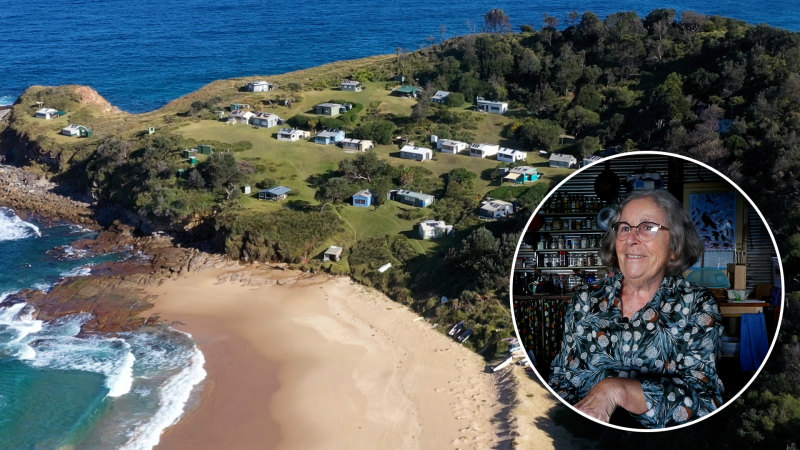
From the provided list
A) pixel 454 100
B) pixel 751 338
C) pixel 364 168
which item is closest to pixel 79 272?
pixel 364 168

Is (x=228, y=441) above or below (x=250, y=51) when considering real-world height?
below

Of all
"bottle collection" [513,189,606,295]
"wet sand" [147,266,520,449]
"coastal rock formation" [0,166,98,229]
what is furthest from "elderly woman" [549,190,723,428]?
"coastal rock formation" [0,166,98,229]

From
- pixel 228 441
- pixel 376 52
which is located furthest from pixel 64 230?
pixel 376 52

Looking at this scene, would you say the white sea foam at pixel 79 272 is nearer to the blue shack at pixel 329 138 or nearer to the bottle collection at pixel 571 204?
the blue shack at pixel 329 138

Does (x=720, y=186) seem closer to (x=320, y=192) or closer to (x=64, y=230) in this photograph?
(x=320, y=192)

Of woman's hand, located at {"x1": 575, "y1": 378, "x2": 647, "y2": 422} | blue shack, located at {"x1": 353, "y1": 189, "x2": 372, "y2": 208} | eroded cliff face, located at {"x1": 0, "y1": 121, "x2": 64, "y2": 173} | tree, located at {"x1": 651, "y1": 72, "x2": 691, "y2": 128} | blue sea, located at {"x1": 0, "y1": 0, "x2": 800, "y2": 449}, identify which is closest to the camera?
woman's hand, located at {"x1": 575, "y1": 378, "x2": 647, "y2": 422}

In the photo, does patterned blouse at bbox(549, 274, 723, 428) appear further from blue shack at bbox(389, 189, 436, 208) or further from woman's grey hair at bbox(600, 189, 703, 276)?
blue shack at bbox(389, 189, 436, 208)

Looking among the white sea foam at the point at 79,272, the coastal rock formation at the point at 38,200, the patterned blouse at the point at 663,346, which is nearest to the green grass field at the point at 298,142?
the coastal rock formation at the point at 38,200
